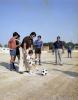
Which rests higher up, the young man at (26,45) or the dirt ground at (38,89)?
the young man at (26,45)

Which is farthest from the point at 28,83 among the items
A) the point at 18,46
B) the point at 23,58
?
the point at 18,46

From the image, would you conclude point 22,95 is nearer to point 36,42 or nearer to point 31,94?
point 31,94

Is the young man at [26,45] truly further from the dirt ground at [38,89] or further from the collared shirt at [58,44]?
the collared shirt at [58,44]

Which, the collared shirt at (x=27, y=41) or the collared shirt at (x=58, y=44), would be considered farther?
the collared shirt at (x=58, y=44)

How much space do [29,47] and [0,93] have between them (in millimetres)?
5483

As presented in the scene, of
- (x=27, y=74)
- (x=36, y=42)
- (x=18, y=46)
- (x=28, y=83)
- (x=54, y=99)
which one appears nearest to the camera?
(x=54, y=99)

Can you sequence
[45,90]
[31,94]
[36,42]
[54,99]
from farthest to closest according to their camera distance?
[36,42] → [45,90] → [31,94] → [54,99]

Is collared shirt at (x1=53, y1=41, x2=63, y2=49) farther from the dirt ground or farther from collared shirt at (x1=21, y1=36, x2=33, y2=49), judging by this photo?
the dirt ground

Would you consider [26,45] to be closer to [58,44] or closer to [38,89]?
[38,89]

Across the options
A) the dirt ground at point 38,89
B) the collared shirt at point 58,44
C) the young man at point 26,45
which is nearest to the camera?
the dirt ground at point 38,89

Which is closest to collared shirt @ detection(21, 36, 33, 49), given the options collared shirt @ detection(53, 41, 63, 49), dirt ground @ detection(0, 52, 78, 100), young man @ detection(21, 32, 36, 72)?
young man @ detection(21, 32, 36, 72)

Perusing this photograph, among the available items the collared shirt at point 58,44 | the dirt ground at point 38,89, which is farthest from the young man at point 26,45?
the collared shirt at point 58,44

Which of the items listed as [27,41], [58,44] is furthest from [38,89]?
[58,44]

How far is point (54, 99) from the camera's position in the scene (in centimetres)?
820
